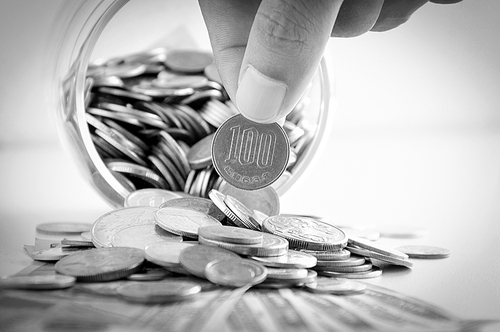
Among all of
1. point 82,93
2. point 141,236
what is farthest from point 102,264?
point 82,93

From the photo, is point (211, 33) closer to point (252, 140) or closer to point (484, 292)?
point (252, 140)

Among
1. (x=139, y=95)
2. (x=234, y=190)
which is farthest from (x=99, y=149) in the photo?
(x=234, y=190)

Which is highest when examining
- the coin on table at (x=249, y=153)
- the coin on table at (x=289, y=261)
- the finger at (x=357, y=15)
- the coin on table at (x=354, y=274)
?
the finger at (x=357, y=15)

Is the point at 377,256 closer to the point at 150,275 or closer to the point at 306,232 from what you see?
the point at 306,232

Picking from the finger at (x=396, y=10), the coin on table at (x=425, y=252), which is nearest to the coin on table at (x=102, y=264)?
the coin on table at (x=425, y=252)

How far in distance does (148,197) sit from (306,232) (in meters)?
0.56

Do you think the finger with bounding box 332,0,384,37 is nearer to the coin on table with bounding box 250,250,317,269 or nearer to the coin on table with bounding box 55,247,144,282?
the coin on table with bounding box 250,250,317,269

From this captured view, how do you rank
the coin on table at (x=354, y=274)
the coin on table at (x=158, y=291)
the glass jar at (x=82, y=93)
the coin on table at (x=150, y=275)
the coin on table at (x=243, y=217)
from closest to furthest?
the coin on table at (x=158, y=291) < the coin on table at (x=150, y=275) < the coin on table at (x=354, y=274) < the coin on table at (x=243, y=217) < the glass jar at (x=82, y=93)

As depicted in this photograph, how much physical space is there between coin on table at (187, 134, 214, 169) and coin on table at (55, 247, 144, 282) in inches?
22.8

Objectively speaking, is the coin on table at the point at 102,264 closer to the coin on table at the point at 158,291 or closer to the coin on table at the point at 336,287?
the coin on table at the point at 158,291

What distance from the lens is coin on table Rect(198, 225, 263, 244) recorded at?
3.91ft

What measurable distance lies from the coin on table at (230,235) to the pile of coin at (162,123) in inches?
20.2

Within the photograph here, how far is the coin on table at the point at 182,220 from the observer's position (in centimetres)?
130

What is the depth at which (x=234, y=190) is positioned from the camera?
175 centimetres
